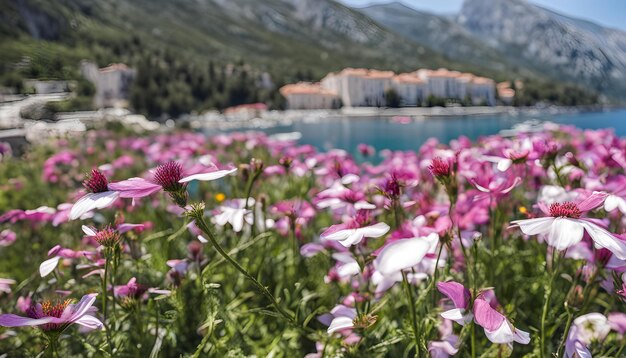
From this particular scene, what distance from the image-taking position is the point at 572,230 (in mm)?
553

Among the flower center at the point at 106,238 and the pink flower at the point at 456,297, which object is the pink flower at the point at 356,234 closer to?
the pink flower at the point at 456,297

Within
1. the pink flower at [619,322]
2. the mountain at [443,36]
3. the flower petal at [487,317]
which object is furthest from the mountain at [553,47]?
the flower petal at [487,317]

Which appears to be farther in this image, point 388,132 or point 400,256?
point 388,132

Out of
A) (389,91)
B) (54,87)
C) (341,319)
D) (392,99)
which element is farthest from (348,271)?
(389,91)

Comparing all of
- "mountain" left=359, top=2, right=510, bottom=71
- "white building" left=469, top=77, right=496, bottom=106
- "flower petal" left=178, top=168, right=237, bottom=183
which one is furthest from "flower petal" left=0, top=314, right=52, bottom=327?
"mountain" left=359, top=2, right=510, bottom=71

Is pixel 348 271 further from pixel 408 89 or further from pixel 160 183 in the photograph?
pixel 408 89

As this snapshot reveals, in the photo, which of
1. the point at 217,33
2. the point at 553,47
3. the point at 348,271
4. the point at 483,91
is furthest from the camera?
the point at 553,47

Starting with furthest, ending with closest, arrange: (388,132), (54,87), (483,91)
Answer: (483,91)
(54,87)
(388,132)

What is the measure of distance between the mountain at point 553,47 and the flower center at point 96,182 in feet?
494

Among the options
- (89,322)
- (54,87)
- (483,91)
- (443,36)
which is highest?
(443,36)

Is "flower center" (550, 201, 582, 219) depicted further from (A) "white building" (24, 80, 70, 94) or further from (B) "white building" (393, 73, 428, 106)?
(B) "white building" (393, 73, 428, 106)

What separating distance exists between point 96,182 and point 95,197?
4 centimetres

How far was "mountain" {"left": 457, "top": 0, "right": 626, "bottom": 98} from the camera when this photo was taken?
134m

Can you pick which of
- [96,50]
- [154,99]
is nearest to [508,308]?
[154,99]
